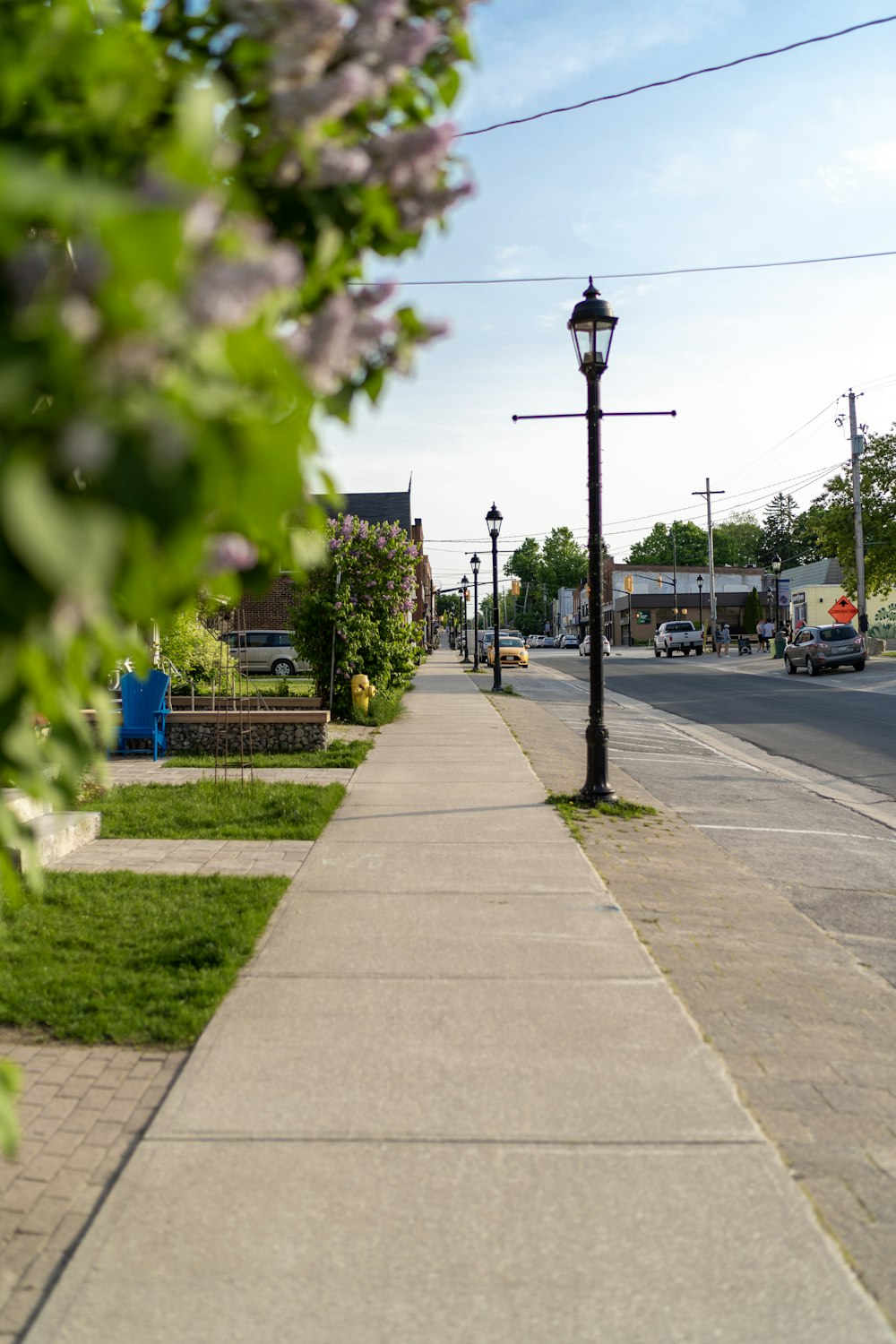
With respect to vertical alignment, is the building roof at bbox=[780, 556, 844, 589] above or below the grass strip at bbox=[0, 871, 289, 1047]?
above

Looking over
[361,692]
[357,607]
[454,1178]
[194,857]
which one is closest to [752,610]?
[357,607]

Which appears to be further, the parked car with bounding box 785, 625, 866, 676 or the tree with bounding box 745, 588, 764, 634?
the tree with bounding box 745, 588, 764, 634

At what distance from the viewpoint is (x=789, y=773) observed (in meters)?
15.2

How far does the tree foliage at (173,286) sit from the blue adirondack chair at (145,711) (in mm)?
12714

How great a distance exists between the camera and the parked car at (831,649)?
38.0 metres

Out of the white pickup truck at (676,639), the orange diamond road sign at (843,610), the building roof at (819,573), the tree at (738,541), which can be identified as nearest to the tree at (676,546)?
the tree at (738,541)

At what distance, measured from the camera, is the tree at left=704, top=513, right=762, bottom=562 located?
597ft

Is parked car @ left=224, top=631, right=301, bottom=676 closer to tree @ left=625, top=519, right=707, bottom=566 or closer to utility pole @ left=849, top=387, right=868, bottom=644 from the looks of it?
utility pole @ left=849, top=387, right=868, bottom=644

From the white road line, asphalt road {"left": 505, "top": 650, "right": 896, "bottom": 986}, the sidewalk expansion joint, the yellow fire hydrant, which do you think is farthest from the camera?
the yellow fire hydrant

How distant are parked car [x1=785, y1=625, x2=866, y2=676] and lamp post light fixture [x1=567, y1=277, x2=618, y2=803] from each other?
2879 cm

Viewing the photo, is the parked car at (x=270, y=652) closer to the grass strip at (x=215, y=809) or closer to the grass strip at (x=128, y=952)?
the grass strip at (x=215, y=809)

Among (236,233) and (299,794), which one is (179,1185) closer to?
(236,233)

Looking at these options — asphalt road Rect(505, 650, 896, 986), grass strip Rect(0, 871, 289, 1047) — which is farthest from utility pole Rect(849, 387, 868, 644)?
grass strip Rect(0, 871, 289, 1047)

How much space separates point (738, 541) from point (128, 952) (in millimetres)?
188573
